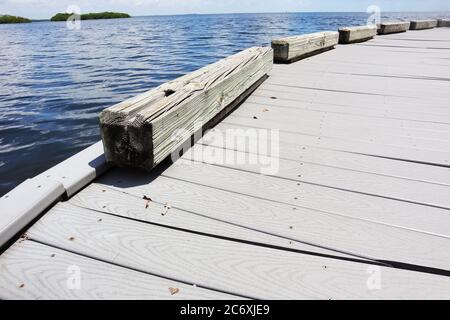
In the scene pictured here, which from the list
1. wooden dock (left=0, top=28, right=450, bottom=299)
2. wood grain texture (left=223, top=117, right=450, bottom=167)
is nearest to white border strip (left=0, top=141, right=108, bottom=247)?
wooden dock (left=0, top=28, right=450, bottom=299)

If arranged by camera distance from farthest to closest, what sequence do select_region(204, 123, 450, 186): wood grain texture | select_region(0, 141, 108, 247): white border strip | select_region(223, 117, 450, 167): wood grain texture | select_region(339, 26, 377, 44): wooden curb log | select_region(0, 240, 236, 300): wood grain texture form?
select_region(339, 26, 377, 44): wooden curb log
select_region(223, 117, 450, 167): wood grain texture
select_region(204, 123, 450, 186): wood grain texture
select_region(0, 141, 108, 247): white border strip
select_region(0, 240, 236, 300): wood grain texture

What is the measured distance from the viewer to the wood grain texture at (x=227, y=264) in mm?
1392

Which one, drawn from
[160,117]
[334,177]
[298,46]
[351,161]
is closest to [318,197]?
[334,177]

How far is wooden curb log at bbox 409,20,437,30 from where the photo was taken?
521 inches

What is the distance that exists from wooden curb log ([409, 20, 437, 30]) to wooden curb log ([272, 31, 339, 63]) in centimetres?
816

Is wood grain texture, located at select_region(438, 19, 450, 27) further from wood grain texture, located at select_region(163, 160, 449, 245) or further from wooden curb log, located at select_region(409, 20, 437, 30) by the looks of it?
wood grain texture, located at select_region(163, 160, 449, 245)

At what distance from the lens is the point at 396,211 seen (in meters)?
1.90

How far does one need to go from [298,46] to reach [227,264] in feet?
17.9

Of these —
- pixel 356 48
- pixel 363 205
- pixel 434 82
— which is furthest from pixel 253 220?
pixel 356 48

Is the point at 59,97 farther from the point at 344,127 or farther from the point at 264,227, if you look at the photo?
the point at 264,227

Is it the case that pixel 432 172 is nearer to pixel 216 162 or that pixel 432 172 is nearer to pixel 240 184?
pixel 240 184

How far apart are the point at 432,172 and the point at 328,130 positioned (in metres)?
0.97

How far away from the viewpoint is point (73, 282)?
1394 mm

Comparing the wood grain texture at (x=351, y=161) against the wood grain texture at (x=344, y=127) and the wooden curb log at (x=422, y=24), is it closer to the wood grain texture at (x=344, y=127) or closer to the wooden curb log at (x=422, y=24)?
the wood grain texture at (x=344, y=127)
